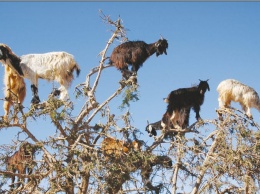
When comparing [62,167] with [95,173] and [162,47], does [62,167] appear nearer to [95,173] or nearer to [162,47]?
[95,173]

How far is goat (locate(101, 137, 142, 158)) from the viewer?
7.95m

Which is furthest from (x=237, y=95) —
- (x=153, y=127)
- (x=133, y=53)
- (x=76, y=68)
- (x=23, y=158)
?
(x=23, y=158)

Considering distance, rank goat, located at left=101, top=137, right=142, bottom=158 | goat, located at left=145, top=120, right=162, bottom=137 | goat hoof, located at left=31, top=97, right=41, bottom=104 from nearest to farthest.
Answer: goat, located at left=101, top=137, right=142, bottom=158
goat hoof, located at left=31, top=97, right=41, bottom=104
goat, located at left=145, top=120, right=162, bottom=137

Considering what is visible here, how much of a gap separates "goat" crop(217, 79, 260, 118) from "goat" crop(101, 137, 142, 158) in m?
4.06

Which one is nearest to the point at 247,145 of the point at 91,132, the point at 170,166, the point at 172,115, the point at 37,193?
the point at 170,166

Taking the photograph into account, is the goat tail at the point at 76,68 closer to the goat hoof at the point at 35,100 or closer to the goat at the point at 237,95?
the goat hoof at the point at 35,100

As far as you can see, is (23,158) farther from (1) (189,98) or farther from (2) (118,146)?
(1) (189,98)

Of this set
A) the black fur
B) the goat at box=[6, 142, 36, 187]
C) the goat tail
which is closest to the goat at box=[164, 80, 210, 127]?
the black fur

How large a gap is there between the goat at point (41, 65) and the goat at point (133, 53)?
0.82 m

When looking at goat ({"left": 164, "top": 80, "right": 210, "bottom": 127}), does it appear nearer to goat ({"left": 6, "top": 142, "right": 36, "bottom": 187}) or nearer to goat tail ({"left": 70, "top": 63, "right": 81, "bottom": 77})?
goat tail ({"left": 70, "top": 63, "right": 81, "bottom": 77})

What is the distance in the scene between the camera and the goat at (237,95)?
39.0ft

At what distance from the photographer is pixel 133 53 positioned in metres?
9.65

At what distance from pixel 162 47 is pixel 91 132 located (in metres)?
2.56

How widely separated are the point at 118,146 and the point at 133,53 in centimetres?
233
